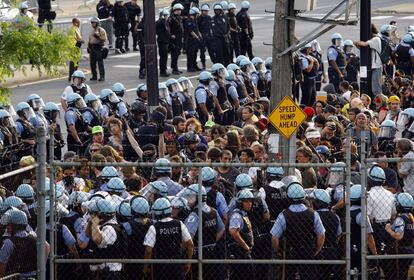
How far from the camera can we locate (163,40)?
118ft

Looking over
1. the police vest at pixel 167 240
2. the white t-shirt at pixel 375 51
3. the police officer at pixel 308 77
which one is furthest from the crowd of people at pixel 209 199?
the police officer at pixel 308 77

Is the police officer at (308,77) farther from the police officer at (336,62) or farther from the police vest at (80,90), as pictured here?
the police vest at (80,90)

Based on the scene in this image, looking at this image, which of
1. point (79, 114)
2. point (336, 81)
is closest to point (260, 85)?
point (336, 81)

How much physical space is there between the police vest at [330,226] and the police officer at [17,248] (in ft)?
11.3

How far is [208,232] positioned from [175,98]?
10367 mm

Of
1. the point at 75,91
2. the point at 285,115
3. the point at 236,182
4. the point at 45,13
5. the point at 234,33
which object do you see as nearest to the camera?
the point at 236,182

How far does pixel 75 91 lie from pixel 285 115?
7.46m

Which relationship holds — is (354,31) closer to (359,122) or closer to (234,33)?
(234,33)

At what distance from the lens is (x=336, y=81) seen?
3247cm

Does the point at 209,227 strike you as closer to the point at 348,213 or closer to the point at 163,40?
the point at 348,213

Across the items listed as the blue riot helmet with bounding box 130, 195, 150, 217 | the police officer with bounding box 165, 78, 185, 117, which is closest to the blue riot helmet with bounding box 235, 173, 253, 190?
the blue riot helmet with bounding box 130, 195, 150, 217

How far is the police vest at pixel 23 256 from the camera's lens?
622 inches

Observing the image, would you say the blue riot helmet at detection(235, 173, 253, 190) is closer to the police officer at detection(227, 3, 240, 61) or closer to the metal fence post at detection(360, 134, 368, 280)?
the metal fence post at detection(360, 134, 368, 280)

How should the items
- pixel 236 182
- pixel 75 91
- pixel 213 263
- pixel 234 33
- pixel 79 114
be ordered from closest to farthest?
pixel 213 263
pixel 236 182
pixel 79 114
pixel 75 91
pixel 234 33
